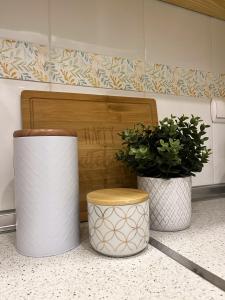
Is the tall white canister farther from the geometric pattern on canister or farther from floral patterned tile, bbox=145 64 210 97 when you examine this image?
floral patterned tile, bbox=145 64 210 97

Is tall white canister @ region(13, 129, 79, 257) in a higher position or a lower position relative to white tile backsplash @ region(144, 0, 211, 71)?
lower

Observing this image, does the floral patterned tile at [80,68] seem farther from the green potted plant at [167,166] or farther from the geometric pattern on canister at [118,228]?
the geometric pattern on canister at [118,228]

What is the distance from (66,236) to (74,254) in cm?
4

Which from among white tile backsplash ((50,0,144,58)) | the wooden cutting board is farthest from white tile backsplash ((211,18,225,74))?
the wooden cutting board

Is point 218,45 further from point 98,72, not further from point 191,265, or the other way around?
point 191,265

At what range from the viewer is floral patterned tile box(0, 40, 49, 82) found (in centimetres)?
65

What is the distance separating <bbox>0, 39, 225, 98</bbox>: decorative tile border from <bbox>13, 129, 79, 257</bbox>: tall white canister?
28cm

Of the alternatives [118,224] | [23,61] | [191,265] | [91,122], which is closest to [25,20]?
[23,61]

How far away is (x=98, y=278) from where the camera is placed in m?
0.40

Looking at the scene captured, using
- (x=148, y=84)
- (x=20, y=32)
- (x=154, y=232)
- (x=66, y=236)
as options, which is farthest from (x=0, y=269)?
(x=148, y=84)

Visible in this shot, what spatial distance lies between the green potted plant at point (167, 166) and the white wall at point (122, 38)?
0.87 ft

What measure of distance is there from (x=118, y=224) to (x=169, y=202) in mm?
173

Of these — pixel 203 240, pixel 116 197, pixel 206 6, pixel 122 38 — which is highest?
pixel 206 6

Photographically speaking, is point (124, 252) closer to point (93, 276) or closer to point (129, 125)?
point (93, 276)
